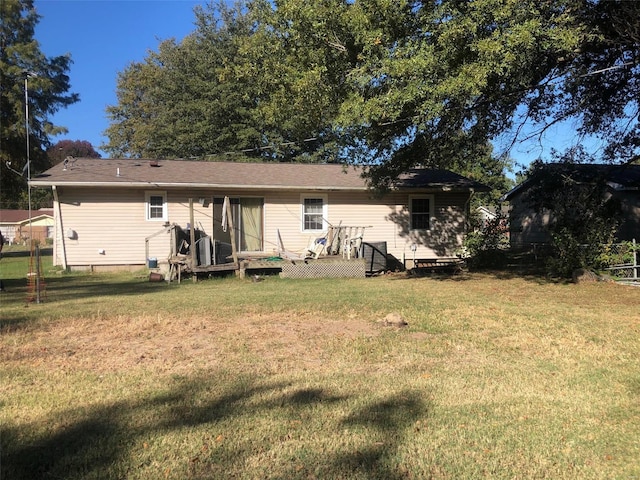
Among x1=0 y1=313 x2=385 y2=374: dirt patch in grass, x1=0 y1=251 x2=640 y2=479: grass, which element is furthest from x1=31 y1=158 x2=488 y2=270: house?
x1=0 y1=313 x2=385 y2=374: dirt patch in grass

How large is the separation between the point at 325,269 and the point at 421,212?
15.7ft

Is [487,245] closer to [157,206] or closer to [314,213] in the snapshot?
[314,213]

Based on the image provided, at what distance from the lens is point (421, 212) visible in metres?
16.2

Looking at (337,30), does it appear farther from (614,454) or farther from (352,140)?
(614,454)

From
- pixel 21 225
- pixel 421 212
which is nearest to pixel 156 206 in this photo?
pixel 421 212

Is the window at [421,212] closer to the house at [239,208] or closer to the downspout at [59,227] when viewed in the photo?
the house at [239,208]

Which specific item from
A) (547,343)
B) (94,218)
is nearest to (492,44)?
(547,343)

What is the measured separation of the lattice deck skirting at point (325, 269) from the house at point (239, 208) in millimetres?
1769

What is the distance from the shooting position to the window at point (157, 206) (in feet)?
48.0

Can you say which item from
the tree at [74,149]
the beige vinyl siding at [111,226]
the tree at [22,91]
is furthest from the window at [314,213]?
the tree at [74,149]

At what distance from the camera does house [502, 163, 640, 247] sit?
13367 mm

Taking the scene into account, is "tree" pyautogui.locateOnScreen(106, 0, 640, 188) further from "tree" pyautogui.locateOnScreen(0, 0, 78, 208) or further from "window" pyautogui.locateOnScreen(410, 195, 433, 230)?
"tree" pyautogui.locateOnScreen(0, 0, 78, 208)

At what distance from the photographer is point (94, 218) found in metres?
14.3

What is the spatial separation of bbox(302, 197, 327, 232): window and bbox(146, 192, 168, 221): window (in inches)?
172
